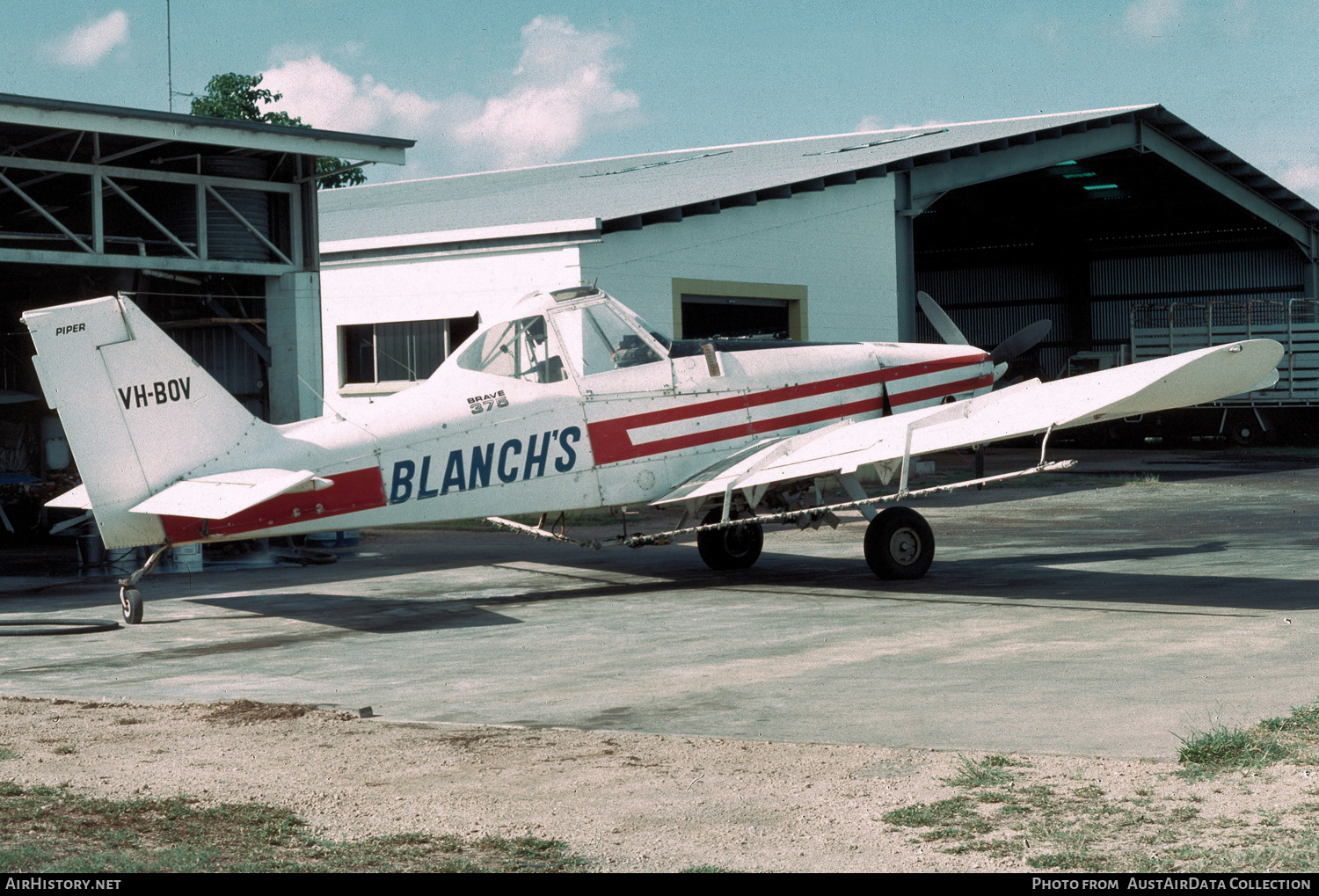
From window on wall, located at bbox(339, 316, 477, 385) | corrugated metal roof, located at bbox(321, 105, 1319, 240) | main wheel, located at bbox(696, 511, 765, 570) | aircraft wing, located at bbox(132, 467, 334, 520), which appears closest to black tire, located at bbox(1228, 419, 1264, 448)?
corrugated metal roof, located at bbox(321, 105, 1319, 240)

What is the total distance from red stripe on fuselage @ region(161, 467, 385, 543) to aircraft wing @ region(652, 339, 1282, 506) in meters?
→ 2.73

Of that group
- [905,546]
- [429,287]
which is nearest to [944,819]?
[905,546]

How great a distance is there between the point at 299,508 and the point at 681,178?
16721 mm

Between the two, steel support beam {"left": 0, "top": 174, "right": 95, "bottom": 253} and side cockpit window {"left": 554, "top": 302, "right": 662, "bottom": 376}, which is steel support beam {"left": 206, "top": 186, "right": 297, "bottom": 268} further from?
side cockpit window {"left": 554, "top": 302, "right": 662, "bottom": 376}

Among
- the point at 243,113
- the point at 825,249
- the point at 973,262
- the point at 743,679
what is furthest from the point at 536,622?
the point at 243,113

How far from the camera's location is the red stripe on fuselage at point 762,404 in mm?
12492

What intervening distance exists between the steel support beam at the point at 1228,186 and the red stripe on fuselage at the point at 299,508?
24086 millimetres

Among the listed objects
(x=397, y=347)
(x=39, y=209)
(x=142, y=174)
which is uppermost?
(x=142, y=174)

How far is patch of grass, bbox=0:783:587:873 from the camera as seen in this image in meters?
4.70

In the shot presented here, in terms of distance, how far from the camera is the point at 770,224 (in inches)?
903

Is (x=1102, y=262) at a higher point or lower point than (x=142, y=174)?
higher

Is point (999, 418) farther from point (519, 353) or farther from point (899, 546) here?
point (519, 353)

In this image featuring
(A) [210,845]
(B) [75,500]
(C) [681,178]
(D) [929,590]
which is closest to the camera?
(A) [210,845]

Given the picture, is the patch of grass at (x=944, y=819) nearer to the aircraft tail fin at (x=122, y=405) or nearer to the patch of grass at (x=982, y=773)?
the patch of grass at (x=982, y=773)
